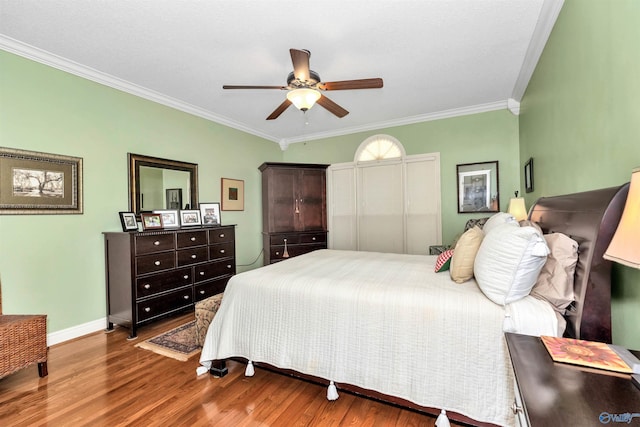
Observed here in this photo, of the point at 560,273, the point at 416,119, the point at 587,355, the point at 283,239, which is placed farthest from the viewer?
the point at 283,239

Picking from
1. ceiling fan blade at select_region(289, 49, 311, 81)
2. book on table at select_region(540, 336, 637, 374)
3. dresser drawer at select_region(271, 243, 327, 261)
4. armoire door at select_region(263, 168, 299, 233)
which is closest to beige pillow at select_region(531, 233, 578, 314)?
book on table at select_region(540, 336, 637, 374)

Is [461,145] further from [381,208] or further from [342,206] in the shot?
[342,206]

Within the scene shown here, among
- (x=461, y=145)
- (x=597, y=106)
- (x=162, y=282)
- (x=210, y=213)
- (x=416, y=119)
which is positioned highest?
(x=416, y=119)

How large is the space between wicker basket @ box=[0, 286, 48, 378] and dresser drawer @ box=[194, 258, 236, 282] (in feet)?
4.73

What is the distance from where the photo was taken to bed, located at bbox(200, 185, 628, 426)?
126 cm

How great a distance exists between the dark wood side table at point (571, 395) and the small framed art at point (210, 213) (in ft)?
12.5

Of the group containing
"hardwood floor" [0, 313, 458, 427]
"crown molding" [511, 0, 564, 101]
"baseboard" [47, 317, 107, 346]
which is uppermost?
"crown molding" [511, 0, 564, 101]

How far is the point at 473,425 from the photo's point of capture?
1.48 m

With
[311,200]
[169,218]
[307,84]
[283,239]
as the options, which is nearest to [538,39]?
[307,84]

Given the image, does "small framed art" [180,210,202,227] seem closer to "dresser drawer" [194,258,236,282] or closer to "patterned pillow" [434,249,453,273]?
"dresser drawer" [194,258,236,282]

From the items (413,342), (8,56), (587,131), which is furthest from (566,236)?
(8,56)

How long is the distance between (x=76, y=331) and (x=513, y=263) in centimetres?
379

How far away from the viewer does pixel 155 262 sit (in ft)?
9.68

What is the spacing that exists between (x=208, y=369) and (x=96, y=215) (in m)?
2.08
